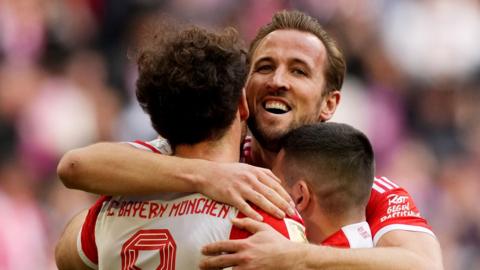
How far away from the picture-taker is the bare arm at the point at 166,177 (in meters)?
3.90

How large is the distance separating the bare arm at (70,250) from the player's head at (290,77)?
3.22ft

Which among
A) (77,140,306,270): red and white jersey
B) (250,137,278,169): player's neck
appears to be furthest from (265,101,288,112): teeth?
(77,140,306,270): red and white jersey

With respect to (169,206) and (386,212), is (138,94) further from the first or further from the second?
(386,212)

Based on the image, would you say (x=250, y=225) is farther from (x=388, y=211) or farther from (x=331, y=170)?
(x=388, y=211)

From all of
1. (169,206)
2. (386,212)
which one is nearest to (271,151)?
(386,212)

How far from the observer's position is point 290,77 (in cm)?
530

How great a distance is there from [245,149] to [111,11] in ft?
19.9

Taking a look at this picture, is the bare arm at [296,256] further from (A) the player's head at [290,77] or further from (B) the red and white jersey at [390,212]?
(A) the player's head at [290,77]

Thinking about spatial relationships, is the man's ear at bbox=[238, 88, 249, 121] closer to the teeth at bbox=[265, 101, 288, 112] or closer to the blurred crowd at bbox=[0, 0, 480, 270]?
the teeth at bbox=[265, 101, 288, 112]

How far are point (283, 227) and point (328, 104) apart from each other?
5.55 feet

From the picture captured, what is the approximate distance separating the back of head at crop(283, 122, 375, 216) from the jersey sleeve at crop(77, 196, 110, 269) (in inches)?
27.8

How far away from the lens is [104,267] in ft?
13.4

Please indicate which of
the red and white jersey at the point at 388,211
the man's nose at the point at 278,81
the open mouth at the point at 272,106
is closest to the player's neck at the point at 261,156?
the open mouth at the point at 272,106

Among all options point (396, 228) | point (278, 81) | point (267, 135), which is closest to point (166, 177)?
point (396, 228)
